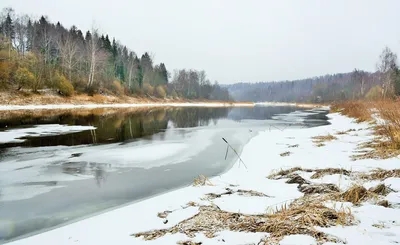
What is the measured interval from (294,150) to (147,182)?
208 inches

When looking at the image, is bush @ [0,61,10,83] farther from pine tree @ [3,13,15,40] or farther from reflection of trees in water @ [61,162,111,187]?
reflection of trees in water @ [61,162,111,187]

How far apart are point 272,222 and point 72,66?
49334mm

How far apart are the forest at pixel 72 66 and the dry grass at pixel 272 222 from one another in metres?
35.6

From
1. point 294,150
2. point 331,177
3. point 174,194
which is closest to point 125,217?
point 174,194

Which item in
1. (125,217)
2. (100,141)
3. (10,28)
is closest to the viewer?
(125,217)

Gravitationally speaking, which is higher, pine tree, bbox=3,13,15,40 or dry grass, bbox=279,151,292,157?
pine tree, bbox=3,13,15,40

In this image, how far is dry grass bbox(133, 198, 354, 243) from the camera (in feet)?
8.43

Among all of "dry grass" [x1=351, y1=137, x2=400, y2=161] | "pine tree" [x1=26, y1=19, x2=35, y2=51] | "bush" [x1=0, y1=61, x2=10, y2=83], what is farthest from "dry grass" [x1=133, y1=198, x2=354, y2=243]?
"pine tree" [x1=26, y1=19, x2=35, y2=51]

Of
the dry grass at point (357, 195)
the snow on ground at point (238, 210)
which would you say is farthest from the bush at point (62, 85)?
the dry grass at point (357, 195)

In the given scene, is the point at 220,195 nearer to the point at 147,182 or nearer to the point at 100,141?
the point at 147,182

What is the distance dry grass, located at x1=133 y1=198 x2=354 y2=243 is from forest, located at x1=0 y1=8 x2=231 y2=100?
35578mm

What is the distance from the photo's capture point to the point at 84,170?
646 centimetres

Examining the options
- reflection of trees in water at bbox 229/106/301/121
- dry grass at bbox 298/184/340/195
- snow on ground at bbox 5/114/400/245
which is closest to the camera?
snow on ground at bbox 5/114/400/245

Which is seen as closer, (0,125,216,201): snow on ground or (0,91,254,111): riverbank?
(0,125,216,201): snow on ground
